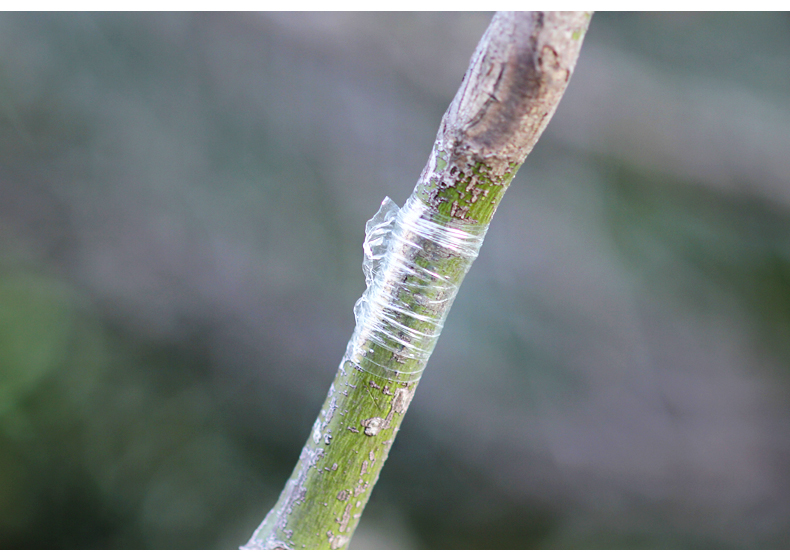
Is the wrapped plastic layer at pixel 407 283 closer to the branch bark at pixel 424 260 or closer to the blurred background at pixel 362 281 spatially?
the branch bark at pixel 424 260

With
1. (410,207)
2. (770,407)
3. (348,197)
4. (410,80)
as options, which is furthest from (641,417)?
(410,207)

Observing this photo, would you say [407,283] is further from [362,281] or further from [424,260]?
[362,281]

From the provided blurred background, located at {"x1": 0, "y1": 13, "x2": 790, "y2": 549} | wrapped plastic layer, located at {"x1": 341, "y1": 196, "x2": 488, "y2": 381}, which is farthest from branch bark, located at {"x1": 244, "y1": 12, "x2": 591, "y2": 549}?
blurred background, located at {"x1": 0, "y1": 13, "x2": 790, "y2": 549}

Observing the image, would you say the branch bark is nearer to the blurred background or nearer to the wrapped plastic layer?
the wrapped plastic layer

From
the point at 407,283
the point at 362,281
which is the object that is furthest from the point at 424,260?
the point at 362,281

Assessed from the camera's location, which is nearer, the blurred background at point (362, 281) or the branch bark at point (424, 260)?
the branch bark at point (424, 260)

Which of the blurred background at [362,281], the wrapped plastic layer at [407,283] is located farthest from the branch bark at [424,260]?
the blurred background at [362,281]

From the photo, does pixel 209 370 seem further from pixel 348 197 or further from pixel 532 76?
pixel 532 76
